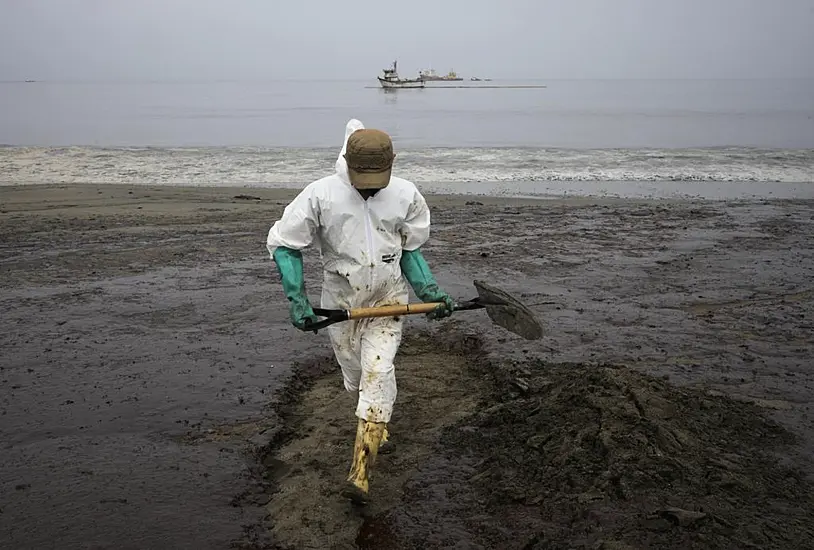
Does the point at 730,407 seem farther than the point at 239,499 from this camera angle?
Yes

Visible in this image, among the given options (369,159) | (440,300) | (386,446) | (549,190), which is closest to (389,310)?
(440,300)

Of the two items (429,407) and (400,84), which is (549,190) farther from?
(400,84)

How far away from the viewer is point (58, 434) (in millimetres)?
4020

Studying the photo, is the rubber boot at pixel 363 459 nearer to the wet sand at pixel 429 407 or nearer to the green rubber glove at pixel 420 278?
the wet sand at pixel 429 407

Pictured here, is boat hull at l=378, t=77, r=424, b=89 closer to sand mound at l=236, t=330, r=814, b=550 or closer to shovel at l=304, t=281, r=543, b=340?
sand mound at l=236, t=330, r=814, b=550

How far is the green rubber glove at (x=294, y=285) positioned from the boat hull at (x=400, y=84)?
9346 cm

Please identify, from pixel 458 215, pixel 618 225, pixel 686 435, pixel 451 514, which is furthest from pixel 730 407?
pixel 458 215

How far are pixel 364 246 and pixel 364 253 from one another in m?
0.03

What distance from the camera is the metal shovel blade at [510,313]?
358 cm

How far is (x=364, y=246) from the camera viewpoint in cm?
328

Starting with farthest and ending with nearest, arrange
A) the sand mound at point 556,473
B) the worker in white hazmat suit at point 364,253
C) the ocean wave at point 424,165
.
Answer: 1. the ocean wave at point 424,165
2. the worker in white hazmat suit at point 364,253
3. the sand mound at point 556,473

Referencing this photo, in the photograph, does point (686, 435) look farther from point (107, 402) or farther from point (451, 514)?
point (107, 402)

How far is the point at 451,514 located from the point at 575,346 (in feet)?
7.97

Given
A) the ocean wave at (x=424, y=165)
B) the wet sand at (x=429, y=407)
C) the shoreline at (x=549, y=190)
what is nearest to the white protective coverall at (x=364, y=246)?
the wet sand at (x=429, y=407)
